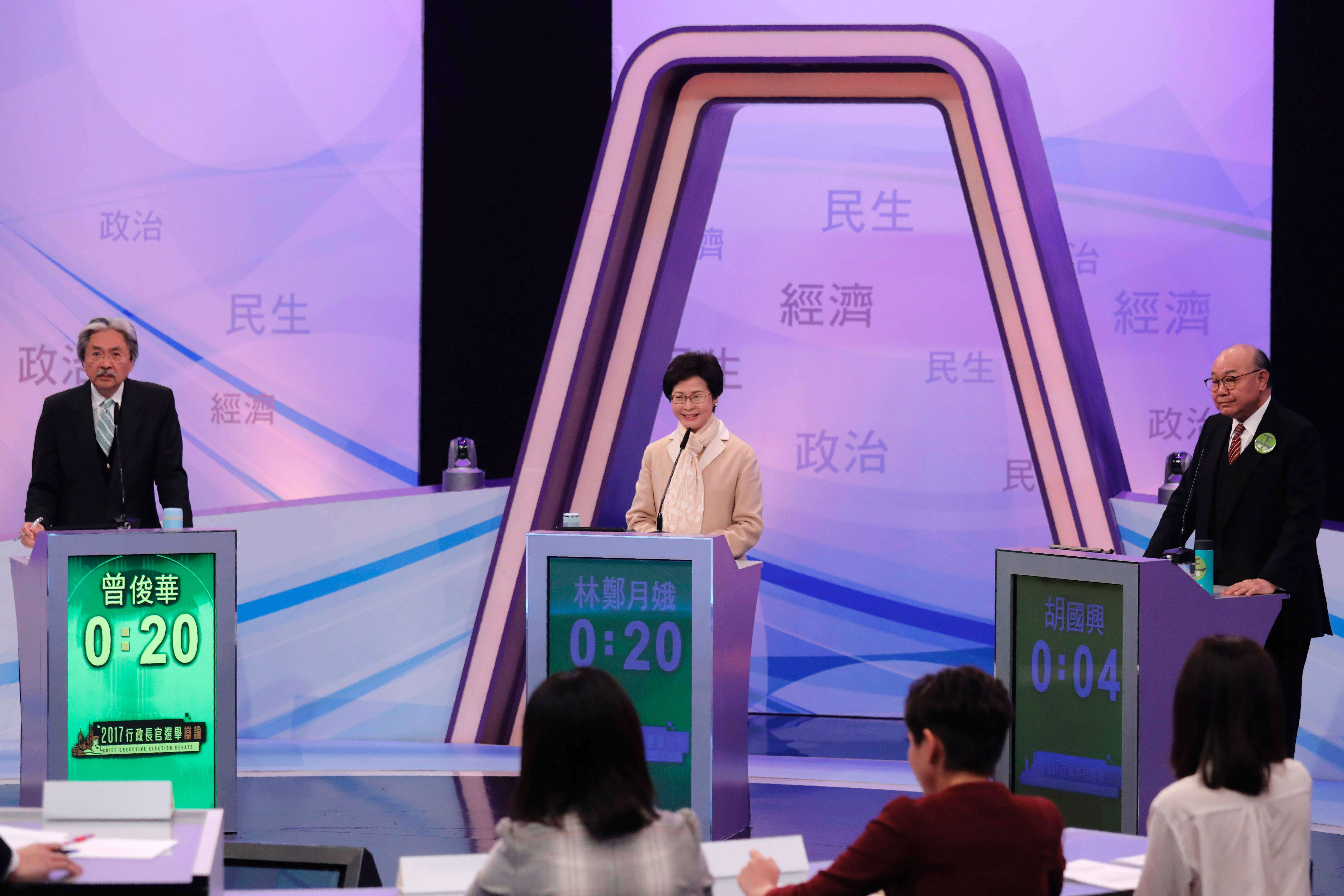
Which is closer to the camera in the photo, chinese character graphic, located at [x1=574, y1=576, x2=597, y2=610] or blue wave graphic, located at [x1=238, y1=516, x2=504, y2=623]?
chinese character graphic, located at [x1=574, y1=576, x2=597, y2=610]

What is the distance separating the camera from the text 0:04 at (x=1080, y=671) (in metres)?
3.30

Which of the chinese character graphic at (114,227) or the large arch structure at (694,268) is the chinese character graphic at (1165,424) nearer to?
the large arch structure at (694,268)

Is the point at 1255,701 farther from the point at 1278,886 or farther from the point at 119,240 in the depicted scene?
the point at 119,240

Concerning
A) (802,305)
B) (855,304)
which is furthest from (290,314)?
(855,304)

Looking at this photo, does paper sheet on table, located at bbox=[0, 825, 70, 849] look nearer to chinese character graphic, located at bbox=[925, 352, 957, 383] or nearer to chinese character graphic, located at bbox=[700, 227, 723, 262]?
chinese character graphic, located at bbox=[700, 227, 723, 262]

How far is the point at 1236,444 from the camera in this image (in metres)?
3.72

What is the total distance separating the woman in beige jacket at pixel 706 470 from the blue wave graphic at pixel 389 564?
138 centimetres

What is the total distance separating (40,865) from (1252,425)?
3.14 metres

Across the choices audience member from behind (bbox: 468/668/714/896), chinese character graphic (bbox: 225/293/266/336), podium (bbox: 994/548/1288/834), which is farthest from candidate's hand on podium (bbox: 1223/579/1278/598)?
chinese character graphic (bbox: 225/293/266/336)

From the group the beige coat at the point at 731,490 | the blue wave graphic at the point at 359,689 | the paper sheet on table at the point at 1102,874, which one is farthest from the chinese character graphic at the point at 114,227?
the paper sheet on table at the point at 1102,874

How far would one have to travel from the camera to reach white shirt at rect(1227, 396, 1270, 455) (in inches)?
146

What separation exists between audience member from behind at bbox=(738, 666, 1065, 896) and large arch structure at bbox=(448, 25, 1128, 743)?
9.43 ft

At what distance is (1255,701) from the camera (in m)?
1.89

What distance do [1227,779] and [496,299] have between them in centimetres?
480
